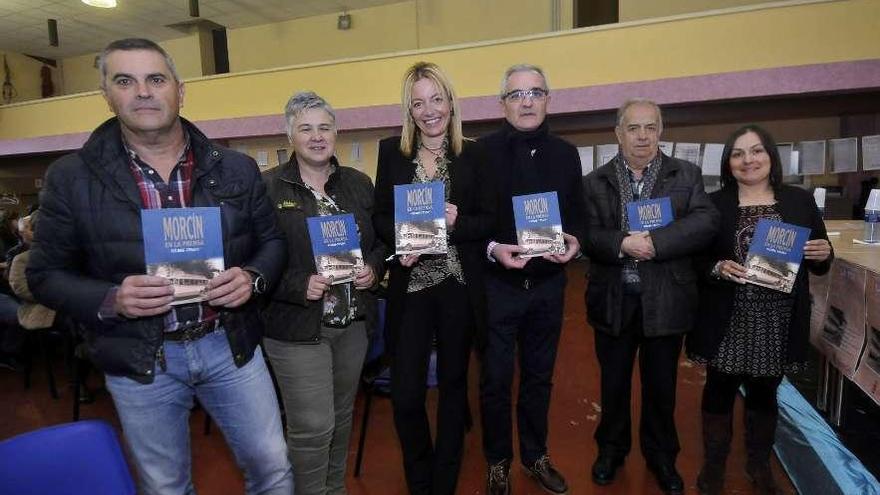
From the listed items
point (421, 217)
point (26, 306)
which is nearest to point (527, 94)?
point (421, 217)

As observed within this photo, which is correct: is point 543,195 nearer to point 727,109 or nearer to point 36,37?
point 727,109

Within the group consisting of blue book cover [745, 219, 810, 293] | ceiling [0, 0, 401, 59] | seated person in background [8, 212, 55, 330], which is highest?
ceiling [0, 0, 401, 59]

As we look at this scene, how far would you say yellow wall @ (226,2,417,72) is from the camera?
927 centimetres

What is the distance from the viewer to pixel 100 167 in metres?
1.35

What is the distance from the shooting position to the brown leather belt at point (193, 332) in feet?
4.69

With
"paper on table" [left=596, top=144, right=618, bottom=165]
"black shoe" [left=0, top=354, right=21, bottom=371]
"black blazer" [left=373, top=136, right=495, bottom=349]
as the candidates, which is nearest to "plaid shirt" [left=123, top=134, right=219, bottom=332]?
"black blazer" [left=373, top=136, right=495, bottom=349]

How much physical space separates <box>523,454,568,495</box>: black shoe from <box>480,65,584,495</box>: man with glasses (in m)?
0.17

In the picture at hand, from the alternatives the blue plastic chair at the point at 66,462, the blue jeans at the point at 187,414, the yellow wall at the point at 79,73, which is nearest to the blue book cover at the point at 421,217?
the blue jeans at the point at 187,414

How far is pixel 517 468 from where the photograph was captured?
2.49 metres

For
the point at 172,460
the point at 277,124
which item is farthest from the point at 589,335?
the point at 277,124

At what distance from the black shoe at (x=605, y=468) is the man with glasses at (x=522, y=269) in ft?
1.45

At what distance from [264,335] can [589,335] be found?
141 inches

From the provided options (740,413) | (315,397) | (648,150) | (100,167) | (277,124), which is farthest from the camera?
(277,124)

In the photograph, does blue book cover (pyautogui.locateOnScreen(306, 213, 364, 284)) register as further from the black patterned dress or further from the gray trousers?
the black patterned dress
